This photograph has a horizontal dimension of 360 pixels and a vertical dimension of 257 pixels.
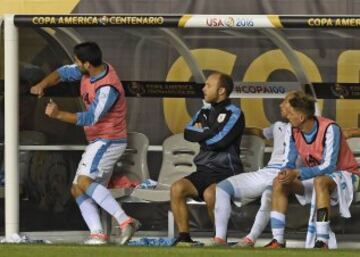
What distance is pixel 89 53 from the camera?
10.4 m

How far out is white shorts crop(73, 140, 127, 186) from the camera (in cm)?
1038

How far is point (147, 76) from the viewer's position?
12055mm

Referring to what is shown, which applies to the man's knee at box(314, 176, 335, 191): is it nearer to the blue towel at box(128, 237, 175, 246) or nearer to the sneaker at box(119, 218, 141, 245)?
the blue towel at box(128, 237, 175, 246)

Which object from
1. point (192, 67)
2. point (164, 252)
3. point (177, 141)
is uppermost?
point (192, 67)

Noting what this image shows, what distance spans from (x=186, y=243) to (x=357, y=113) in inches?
109

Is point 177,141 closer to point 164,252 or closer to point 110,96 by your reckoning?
point 110,96

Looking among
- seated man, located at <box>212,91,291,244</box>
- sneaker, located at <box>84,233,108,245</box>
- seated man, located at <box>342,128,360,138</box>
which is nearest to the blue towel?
sneaker, located at <box>84,233,108,245</box>

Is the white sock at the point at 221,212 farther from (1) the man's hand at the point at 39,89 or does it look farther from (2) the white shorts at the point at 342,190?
(1) the man's hand at the point at 39,89

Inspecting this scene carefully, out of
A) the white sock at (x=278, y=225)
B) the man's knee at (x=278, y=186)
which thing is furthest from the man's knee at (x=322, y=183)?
the white sock at (x=278, y=225)

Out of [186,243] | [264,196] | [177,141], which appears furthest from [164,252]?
[177,141]

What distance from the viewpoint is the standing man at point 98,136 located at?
10.2 metres

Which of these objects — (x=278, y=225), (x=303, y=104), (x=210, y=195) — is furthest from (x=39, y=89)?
(x=278, y=225)

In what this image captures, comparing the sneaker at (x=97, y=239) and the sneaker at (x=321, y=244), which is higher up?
the sneaker at (x=97, y=239)

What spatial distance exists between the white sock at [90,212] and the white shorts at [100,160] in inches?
6.8
